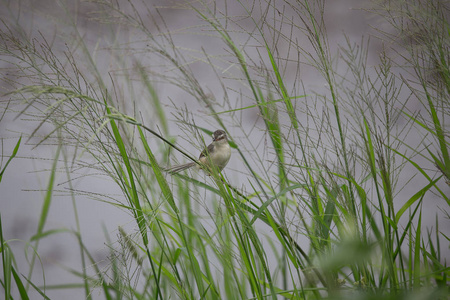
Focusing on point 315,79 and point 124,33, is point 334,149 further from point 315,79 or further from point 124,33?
point 315,79

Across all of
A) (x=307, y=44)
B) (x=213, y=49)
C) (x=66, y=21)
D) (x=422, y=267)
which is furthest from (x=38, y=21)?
(x=422, y=267)

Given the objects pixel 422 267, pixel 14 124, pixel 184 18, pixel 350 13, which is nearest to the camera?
pixel 422 267

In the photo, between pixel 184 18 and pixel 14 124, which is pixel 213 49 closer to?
pixel 184 18

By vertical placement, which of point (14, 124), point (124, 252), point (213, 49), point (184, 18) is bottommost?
point (124, 252)

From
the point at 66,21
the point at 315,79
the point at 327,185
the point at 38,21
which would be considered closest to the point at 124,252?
the point at 327,185

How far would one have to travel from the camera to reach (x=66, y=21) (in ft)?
3.46

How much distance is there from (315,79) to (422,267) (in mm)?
842

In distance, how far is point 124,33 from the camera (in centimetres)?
132

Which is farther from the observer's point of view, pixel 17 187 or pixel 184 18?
pixel 184 18

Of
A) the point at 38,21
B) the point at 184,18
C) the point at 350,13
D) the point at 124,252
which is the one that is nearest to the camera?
the point at 124,252

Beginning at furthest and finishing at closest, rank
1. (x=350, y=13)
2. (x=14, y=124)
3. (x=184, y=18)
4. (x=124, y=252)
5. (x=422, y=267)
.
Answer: (x=350, y=13) < (x=184, y=18) < (x=14, y=124) < (x=422, y=267) < (x=124, y=252)

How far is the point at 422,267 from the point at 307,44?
2.90ft

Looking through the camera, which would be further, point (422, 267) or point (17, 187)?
point (17, 187)

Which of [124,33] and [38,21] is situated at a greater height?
[38,21]
